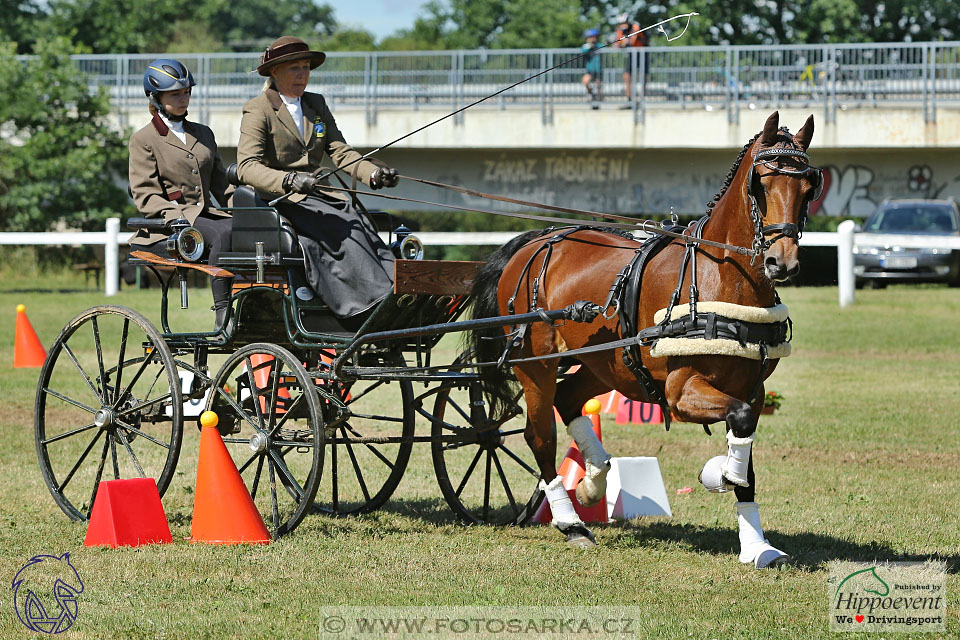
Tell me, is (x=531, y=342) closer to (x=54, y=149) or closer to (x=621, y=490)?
(x=621, y=490)

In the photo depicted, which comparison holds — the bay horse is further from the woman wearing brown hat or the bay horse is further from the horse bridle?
the woman wearing brown hat

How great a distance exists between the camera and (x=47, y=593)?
6.07m

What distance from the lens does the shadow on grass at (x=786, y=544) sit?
22.7 feet

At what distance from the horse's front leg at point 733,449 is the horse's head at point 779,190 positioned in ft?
2.27

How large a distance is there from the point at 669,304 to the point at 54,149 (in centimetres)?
2624

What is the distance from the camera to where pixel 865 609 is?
5750 mm

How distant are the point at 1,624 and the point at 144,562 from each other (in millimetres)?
1116

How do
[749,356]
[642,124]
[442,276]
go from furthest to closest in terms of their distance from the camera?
1. [642,124]
2. [442,276]
3. [749,356]

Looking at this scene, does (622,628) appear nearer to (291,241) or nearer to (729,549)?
(729,549)

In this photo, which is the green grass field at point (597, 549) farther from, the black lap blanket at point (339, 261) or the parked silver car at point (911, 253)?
the parked silver car at point (911, 253)

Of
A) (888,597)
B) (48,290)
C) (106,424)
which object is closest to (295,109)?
(106,424)

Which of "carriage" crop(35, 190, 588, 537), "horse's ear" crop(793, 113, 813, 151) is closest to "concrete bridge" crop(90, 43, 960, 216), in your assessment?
"carriage" crop(35, 190, 588, 537)

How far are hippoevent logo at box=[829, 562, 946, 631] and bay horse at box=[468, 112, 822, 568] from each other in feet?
1.62

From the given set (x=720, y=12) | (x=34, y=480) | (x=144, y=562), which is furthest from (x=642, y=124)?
(x=144, y=562)
